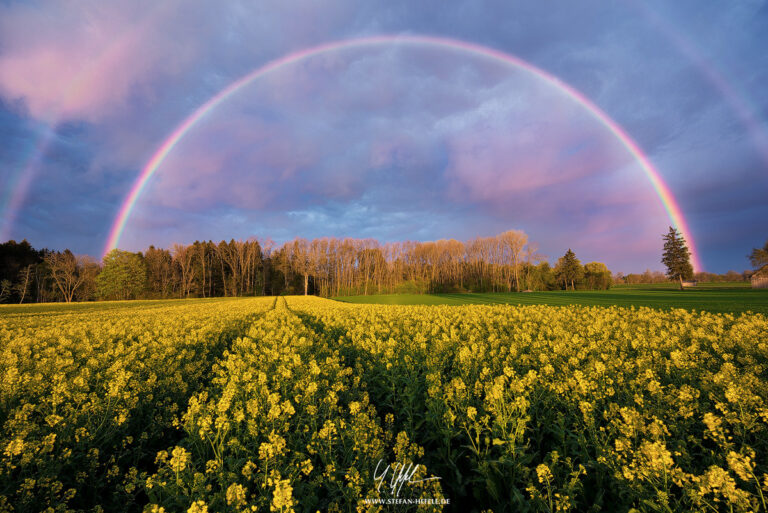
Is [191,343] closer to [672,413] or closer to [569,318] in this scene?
[672,413]

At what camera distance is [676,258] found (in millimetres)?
70812

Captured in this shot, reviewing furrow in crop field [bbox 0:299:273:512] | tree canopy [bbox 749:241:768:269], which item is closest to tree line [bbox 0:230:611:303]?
tree canopy [bbox 749:241:768:269]

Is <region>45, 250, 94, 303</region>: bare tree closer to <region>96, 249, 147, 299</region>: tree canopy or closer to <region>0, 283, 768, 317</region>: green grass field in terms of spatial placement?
<region>96, 249, 147, 299</region>: tree canopy

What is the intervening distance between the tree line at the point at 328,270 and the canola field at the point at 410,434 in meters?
81.0

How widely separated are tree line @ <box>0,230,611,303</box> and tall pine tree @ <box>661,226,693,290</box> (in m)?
18.9

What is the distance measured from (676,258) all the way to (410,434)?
9703 cm

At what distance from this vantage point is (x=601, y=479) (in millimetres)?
3078

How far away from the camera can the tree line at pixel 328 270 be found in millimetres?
77062

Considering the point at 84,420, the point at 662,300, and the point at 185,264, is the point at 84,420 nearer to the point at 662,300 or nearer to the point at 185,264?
the point at 662,300

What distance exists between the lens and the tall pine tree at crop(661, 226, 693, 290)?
2751 inches

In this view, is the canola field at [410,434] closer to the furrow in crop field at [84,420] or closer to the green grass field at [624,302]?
the furrow in crop field at [84,420]

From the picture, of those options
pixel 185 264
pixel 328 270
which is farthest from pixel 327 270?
pixel 185 264


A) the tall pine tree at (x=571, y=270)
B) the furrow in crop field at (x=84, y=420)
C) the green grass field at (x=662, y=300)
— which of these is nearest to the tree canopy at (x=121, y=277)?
the green grass field at (x=662, y=300)

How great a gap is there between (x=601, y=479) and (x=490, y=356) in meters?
3.05
